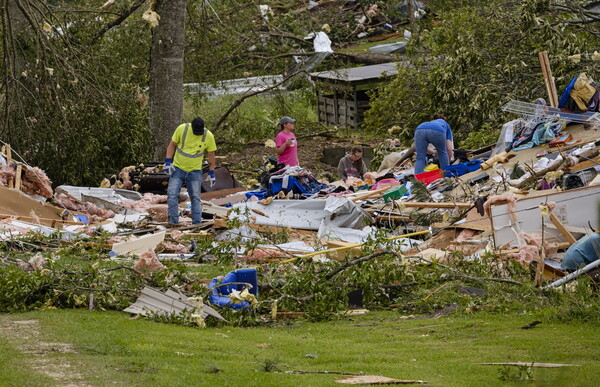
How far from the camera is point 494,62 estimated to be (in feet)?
69.5

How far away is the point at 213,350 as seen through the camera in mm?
7238

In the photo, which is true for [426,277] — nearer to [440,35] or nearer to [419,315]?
[419,315]

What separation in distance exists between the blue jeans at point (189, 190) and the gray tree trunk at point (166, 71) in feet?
25.5

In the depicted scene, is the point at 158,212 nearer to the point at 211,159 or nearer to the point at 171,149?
the point at 211,159

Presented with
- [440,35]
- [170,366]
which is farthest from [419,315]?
[440,35]

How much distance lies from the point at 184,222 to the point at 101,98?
5.14m

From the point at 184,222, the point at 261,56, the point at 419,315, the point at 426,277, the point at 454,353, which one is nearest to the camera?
the point at 454,353

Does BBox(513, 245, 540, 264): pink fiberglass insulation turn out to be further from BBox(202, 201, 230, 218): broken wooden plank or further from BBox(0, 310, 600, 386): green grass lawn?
BBox(202, 201, 230, 218): broken wooden plank

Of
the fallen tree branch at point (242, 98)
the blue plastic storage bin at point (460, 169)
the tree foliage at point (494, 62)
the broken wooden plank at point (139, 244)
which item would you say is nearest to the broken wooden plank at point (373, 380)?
the broken wooden plank at point (139, 244)

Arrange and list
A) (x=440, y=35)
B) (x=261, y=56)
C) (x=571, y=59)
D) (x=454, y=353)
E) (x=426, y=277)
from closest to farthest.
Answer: (x=454, y=353) < (x=426, y=277) < (x=571, y=59) < (x=440, y=35) < (x=261, y=56)

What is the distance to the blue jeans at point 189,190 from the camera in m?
14.7

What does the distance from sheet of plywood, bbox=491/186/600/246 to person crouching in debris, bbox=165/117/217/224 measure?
4.73 m

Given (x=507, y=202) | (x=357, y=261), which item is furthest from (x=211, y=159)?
(x=357, y=261)

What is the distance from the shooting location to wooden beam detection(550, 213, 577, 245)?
35.6 feet
